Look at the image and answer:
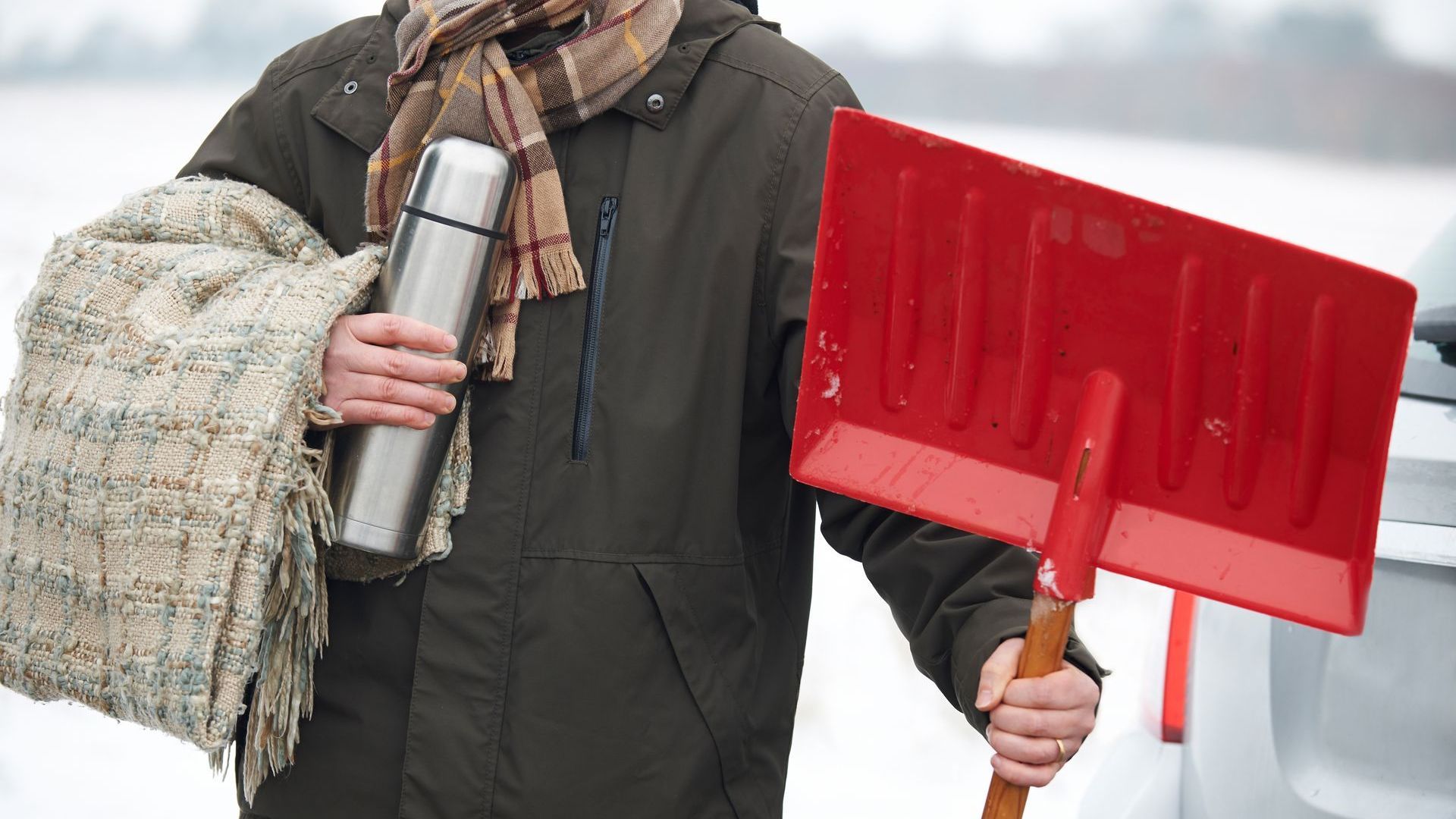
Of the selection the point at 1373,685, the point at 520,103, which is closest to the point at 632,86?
the point at 520,103

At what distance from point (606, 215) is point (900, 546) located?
437 mm

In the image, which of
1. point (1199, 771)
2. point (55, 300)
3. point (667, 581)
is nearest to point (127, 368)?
point (55, 300)

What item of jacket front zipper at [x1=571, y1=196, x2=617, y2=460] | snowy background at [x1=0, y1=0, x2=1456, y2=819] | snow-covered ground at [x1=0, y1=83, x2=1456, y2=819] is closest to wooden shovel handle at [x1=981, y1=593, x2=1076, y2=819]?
jacket front zipper at [x1=571, y1=196, x2=617, y2=460]

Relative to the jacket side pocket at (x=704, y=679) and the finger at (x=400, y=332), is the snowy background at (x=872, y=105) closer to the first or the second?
the jacket side pocket at (x=704, y=679)

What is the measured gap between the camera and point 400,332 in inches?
48.6

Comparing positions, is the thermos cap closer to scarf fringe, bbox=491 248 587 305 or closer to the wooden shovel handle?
scarf fringe, bbox=491 248 587 305

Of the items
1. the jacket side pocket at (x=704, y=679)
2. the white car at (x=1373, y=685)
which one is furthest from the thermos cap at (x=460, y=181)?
the white car at (x=1373, y=685)

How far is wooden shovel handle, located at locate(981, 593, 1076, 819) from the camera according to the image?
1109 millimetres

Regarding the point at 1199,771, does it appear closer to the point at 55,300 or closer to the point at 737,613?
the point at 737,613

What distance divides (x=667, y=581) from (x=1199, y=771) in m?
0.80

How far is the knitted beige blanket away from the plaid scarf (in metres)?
0.10

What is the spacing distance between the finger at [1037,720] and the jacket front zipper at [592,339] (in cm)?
46

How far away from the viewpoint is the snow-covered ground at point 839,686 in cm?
271

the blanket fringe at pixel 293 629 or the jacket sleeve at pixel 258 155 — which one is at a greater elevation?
the jacket sleeve at pixel 258 155
